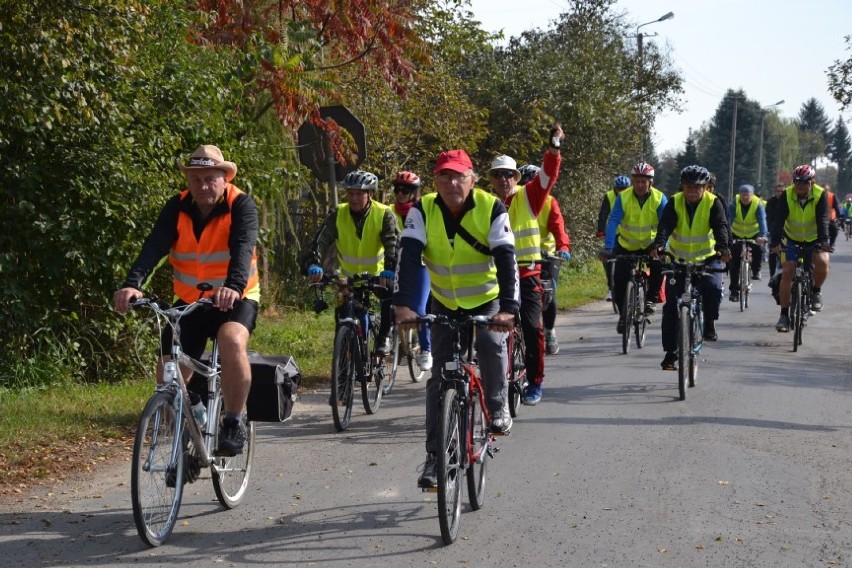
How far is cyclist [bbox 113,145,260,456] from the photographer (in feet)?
20.5

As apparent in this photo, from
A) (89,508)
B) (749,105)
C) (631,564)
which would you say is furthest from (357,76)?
(749,105)

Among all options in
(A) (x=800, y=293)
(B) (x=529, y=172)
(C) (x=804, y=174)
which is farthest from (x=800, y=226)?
(B) (x=529, y=172)

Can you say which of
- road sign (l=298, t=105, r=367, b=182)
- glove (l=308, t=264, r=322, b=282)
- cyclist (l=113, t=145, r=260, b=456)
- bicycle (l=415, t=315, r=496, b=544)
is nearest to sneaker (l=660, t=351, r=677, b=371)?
glove (l=308, t=264, r=322, b=282)

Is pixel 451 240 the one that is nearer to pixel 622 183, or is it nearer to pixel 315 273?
pixel 315 273

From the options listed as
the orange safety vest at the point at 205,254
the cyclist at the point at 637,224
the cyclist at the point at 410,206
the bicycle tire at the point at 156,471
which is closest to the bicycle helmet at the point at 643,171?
the cyclist at the point at 637,224

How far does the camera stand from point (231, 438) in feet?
20.8

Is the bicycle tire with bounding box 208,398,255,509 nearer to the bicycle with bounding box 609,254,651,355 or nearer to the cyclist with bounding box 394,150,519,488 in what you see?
the cyclist with bounding box 394,150,519,488

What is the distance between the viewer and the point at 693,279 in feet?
37.7

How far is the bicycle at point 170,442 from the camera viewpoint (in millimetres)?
5676

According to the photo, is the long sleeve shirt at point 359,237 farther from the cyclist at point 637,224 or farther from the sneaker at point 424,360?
the cyclist at point 637,224

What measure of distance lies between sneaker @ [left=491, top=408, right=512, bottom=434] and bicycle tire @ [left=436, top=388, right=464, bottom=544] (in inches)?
19.3

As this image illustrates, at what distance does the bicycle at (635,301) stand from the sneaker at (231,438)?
8.06m

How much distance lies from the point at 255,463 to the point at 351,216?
2.83m

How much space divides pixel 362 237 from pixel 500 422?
370cm
